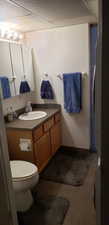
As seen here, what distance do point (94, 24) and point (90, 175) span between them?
7.50 feet

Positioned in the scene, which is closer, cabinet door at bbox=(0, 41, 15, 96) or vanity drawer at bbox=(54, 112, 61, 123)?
cabinet door at bbox=(0, 41, 15, 96)

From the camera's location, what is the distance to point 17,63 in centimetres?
262

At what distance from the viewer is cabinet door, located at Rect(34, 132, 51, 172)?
2.29m

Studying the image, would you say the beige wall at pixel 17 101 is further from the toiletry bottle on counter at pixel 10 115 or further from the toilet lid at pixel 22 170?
the toilet lid at pixel 22 170

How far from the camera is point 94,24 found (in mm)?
2678

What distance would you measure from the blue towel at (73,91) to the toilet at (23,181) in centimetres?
135

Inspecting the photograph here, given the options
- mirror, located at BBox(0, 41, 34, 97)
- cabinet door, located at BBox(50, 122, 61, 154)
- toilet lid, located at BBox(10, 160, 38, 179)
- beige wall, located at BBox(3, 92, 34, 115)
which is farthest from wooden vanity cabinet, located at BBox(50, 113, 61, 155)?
toilet lid, located at BBox(10, 160, 38, 179)

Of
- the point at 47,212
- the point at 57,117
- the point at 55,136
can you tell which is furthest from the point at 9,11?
the point at 47,212

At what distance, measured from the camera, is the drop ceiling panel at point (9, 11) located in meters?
1.70

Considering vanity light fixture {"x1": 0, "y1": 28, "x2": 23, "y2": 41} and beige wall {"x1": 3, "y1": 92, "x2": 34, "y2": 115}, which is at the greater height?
vanity light fixture {"x1": 0, "y1": 28, "x2": 23, "y2": 41}

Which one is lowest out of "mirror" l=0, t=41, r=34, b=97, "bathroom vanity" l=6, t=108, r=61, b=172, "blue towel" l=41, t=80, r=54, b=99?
"bathroom vanity" l=6, t=108, r=61, b=172

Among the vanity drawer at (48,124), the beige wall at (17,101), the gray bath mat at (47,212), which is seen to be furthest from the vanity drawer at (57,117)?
the gray bath mat at (47,212)

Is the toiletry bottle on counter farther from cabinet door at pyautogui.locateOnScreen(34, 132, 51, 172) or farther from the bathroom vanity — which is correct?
cabinet door at pyautogui.locateOnScreen(34, 132, 51, 172)

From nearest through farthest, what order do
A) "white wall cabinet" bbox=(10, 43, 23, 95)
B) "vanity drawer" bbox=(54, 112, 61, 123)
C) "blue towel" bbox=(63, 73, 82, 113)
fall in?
"white wall cabinet" bbox=(10, 43, 23, 95) < "blue towel" bbox=(63, 73, 82, 113) < "vanity drawer" bbox=(54, 112, 61, 123)
